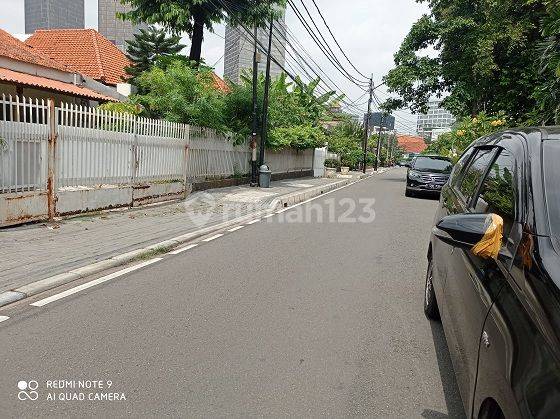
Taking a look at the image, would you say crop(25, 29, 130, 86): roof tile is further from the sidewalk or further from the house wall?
the sidewalk

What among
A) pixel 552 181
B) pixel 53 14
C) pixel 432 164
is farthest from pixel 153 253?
pixel 53 14

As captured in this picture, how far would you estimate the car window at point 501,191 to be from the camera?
243 cm

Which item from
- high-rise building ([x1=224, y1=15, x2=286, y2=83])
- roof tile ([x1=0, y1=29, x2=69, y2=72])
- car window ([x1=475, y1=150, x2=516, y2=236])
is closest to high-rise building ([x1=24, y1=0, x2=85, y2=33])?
roof tile ([x1=0, y1=29, x2=69, y2=72])

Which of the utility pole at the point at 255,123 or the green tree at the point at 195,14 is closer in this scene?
the utility pole at the point at 255,123

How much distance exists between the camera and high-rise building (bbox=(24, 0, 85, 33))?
63.5 meters

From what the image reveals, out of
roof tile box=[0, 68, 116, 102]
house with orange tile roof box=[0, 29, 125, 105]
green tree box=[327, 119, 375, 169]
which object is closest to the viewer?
roof tile box=[0, 68, 116, 102]

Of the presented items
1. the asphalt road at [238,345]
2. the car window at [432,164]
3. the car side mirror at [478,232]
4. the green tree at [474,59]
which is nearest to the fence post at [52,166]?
the asphalt road at [238,345]

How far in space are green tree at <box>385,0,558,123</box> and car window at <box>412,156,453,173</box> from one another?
443cm

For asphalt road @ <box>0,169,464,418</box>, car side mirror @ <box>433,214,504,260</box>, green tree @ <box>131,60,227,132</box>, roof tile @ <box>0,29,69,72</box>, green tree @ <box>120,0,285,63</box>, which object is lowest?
asphalt road @ <box>0,169,464,418</box>

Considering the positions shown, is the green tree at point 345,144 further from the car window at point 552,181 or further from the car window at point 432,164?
the car window at point 552,181

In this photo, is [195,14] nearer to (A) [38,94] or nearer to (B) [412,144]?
(A) [38,94]

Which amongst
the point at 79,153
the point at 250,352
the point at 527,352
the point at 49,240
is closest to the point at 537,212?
the point at 527,352

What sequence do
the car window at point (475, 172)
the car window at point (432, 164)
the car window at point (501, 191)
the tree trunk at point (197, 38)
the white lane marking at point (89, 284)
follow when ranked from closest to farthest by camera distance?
the car window at point (501, 191), the car window at point (475, 172), the white lane marking at point (89, 284), the car window at point (432, 164), the tree trunk at point (197, 38)

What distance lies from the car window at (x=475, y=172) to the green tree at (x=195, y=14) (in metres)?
16.7
